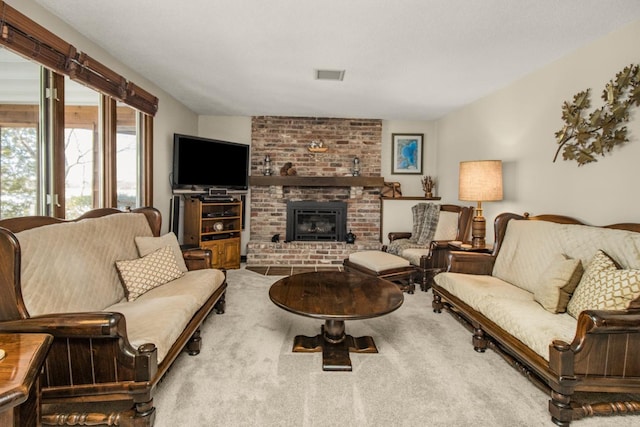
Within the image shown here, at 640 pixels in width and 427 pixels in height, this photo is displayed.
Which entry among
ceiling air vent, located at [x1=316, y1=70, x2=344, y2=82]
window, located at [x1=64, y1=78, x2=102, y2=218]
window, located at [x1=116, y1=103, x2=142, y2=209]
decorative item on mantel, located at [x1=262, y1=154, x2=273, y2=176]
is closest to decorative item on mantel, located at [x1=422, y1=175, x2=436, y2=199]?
decorative item on mantel, located at [x1=262, y1=154, x2=273, y2=176]

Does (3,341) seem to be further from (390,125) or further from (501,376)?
(390,125)

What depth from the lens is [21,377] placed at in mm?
1006

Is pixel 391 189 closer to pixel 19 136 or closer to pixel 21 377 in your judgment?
pixel 19 136

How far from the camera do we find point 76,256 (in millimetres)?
1975

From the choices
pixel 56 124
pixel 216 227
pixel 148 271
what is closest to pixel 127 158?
pixel 56 124

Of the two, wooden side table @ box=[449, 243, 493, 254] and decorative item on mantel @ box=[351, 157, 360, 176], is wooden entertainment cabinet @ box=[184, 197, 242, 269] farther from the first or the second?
wooden side table @ box=[449, 243, 493, 254]

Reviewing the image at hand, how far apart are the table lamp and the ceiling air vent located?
1.59 metres

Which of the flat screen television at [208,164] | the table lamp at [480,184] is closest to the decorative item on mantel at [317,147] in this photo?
the flat screen television at [208,164]

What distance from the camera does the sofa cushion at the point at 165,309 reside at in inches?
67.4

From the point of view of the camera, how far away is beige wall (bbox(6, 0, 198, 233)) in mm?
2557

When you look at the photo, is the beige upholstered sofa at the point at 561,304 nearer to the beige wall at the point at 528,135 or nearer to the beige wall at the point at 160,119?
the beige wall at the point at 528,135

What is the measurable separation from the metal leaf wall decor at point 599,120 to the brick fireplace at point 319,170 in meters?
2.83

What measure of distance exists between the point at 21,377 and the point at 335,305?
1.56 metres

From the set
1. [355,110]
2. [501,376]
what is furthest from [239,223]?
[501,376]
